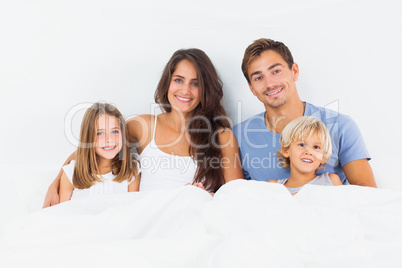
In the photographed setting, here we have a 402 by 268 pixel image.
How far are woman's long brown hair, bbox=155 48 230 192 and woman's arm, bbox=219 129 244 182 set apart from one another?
21 mm

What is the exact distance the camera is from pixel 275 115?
188 cm

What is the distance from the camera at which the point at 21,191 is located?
1.73 meters

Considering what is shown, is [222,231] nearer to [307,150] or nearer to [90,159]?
[307,150]

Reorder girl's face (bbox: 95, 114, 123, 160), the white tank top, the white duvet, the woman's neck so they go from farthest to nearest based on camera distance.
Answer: the woman's neck
the white tank top
girl's face (bbox: 95, 114, 123, 160)
the white duvet

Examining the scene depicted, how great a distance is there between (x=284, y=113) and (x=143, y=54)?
821 mm

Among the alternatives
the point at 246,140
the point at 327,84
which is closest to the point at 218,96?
the point at 246,140

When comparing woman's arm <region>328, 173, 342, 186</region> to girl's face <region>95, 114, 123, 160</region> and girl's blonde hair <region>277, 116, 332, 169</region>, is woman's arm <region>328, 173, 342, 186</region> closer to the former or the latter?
girl's blonde hair <region>277, 116, 332, 169</region>

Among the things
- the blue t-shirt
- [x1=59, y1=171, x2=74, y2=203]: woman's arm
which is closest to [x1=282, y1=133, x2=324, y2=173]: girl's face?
the blue t-shirt

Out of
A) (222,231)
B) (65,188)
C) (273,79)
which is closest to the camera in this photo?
(222,231)

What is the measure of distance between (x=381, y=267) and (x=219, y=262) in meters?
0.36

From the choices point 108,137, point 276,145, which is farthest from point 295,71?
point 108,137

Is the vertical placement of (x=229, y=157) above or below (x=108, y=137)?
below

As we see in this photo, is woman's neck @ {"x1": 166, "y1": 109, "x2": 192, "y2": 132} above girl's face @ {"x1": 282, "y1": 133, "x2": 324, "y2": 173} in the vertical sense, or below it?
above

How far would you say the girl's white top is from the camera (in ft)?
5.56
